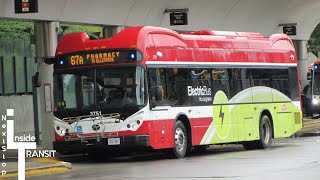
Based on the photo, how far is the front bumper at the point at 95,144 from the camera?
59.3 feet

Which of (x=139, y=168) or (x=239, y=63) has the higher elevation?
(x=239, y=63)

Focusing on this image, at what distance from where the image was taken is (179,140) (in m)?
19.3

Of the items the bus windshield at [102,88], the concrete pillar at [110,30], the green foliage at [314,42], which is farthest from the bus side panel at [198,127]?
the green foliage at [314,42]

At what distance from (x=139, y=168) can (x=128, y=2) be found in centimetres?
1293

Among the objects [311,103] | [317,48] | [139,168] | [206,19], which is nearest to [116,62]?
[139,168]

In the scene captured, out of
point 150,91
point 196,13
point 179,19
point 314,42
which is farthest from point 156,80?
point 314,42

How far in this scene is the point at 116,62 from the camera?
60.7ft

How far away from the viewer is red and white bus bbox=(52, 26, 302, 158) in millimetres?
18266

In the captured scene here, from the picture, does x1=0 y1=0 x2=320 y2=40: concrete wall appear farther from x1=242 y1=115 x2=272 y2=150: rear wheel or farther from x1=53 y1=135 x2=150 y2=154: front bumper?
x1=242 y1=115 x2=272 y2=150: rear wheel

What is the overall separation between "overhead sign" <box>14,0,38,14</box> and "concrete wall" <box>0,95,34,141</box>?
7194 millimetres

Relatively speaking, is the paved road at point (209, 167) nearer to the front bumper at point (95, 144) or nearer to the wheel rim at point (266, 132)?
the front bumper at point (95, 144)

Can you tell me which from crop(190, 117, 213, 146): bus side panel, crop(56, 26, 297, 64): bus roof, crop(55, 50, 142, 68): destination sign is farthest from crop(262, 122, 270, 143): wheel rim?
crop(55, 50, 142, 68): destination sign

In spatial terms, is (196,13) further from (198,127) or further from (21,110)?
(198,127)

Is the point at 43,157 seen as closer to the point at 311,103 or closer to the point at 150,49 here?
the point at 150,49
